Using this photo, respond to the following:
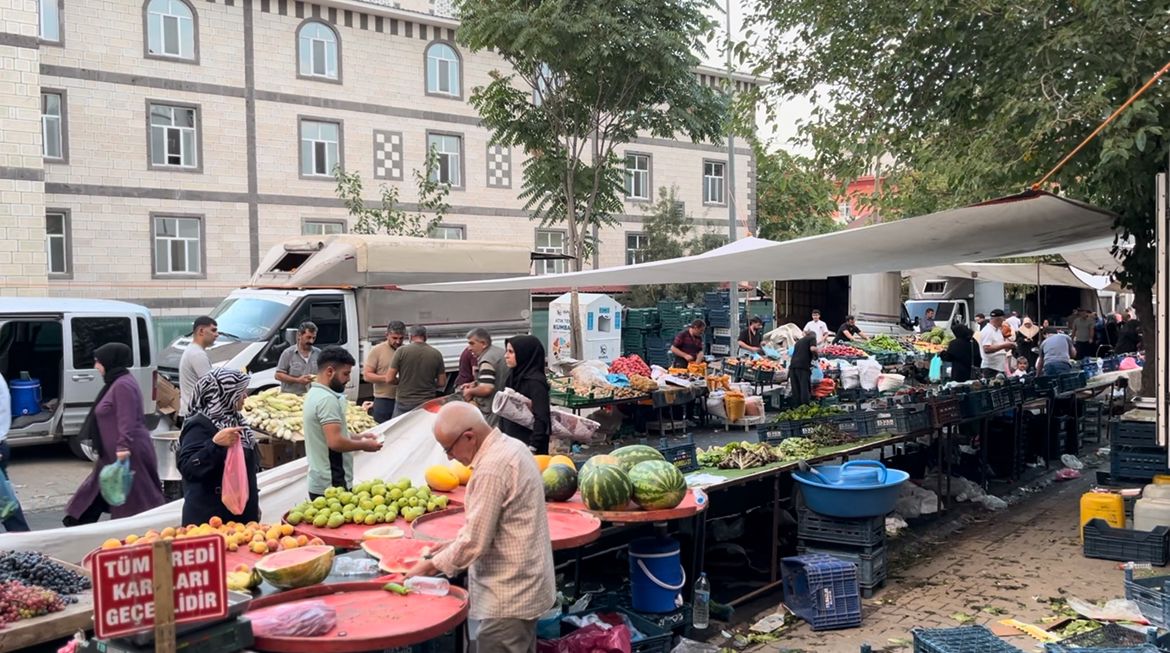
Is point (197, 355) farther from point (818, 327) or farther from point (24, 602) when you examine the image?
point (818, 327)

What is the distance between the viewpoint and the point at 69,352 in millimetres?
11523

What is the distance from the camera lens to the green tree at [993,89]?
7.69 metres

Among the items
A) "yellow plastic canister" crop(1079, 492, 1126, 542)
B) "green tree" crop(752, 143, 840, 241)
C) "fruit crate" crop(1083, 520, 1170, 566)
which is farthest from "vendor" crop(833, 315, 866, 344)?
"green tree" crop(752, 143, 840, 241)

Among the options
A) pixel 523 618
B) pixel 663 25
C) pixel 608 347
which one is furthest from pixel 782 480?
pixel 608 347

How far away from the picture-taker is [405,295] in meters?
13.9

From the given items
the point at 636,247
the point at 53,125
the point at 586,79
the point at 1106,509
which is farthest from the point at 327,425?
the point at 636,247

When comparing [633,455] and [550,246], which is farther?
[550,246]

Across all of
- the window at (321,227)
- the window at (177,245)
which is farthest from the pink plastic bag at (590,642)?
the window at (321,227)

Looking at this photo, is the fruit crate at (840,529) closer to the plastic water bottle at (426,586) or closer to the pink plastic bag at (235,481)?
the plastic water bottle at (426,586)

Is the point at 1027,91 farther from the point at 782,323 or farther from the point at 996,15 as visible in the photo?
the point at 782,323

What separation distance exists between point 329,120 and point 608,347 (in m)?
9.62

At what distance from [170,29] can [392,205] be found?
6.53 metres

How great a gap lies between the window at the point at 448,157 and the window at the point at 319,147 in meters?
2.63

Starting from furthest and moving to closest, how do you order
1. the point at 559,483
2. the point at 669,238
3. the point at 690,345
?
the point at 669,238, the point at 690,345, the point at 559,483
